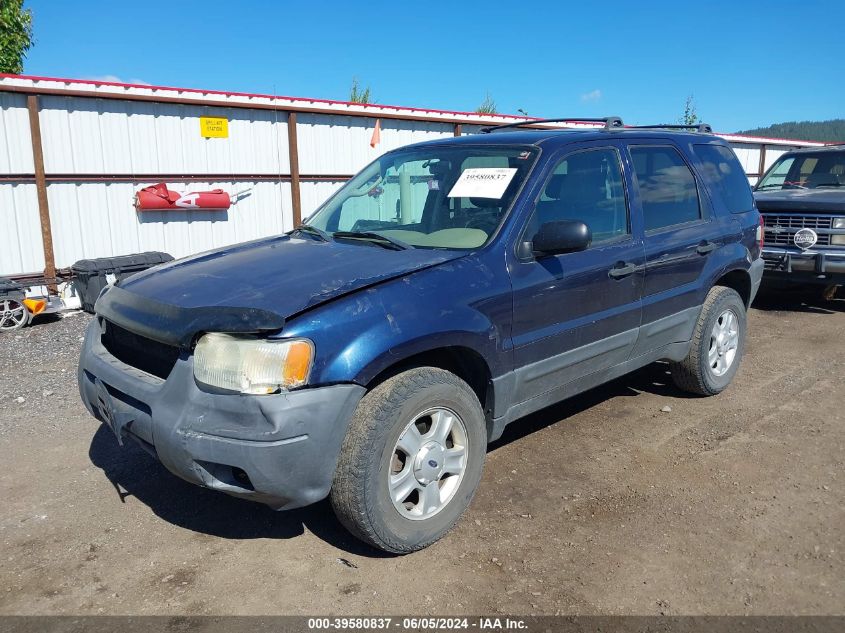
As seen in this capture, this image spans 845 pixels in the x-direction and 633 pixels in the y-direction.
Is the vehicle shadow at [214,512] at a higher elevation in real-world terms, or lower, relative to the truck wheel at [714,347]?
lower

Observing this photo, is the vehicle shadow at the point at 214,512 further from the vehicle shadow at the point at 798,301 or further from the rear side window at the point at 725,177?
the vehicle shadow at the point at 798,301

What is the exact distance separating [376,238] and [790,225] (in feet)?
21.7

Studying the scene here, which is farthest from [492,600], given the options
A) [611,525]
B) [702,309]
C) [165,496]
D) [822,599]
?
[702,309]

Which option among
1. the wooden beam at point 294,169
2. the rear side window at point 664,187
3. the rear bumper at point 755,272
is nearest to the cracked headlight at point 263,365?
the rear side window at point 664,187

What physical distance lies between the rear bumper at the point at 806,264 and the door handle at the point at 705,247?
12.7ft

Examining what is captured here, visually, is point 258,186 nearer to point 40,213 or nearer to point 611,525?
point 40,213

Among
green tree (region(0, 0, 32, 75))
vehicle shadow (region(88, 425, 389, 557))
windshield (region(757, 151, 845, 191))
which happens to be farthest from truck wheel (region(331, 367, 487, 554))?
green tree (region(0, 0, 32, 75))

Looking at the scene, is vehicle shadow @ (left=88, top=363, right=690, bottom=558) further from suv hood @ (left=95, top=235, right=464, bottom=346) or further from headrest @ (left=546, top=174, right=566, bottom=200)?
headrest @ (left=546, top=174, right=566, bottom=200)

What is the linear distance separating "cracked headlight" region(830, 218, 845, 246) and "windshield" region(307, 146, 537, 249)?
5767 mm

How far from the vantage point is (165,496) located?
3.80 metres

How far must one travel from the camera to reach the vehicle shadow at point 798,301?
8.77 m

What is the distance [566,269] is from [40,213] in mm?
7697

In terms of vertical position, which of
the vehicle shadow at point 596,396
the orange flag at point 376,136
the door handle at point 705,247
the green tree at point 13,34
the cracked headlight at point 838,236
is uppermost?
the green tree at point 13,34

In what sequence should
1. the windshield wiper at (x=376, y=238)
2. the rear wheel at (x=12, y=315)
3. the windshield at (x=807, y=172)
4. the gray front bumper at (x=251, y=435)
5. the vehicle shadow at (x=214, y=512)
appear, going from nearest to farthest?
1. the gray front bumper at (x=251, y=435)
2. the vehicle shadow at (x=214, y=512)
3. the windshield wiper at (x=376, y=238)
4. the rear wheel at (x=12, y=315)
5. the windshield at (x=807, y=172)
